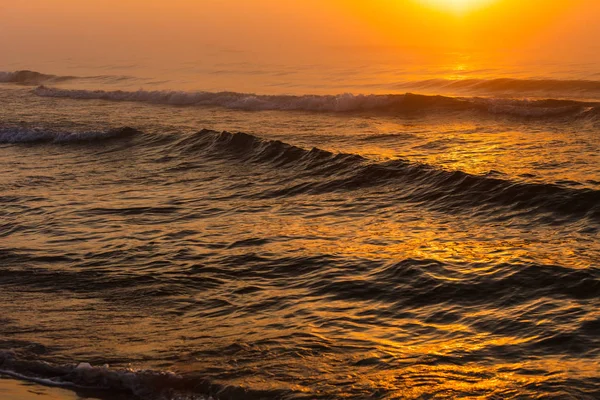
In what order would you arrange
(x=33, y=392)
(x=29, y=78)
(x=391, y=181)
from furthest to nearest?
1. (x=29, y=78)
2. (x=391, y=181)
3. (x=33, y=392)

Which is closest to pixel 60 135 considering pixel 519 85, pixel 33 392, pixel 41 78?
pixel 519 85

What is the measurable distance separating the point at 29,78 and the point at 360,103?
20.8 meters

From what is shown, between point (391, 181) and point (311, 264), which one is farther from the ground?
point (391, 181)

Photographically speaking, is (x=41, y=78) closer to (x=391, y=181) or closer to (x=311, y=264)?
(x=391, y=181)

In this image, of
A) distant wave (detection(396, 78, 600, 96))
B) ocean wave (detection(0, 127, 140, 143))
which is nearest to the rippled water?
ocean wave (detection(0, 127, 140, 143))

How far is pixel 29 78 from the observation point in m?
39.7

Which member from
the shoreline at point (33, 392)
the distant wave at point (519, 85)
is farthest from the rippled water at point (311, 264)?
the distant wave at point (519, 85)

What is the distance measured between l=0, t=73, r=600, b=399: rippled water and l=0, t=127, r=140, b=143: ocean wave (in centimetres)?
120

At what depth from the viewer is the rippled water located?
7391 mm

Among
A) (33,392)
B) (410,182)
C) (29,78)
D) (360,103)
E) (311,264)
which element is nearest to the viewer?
(33,392)

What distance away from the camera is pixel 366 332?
8172mm

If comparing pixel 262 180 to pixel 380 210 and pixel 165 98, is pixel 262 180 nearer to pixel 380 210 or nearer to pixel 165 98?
pixel 380 210

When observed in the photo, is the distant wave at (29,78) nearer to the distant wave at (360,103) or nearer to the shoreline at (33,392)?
the distant wave at (360,103)

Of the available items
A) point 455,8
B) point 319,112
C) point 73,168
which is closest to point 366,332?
point 73,168
